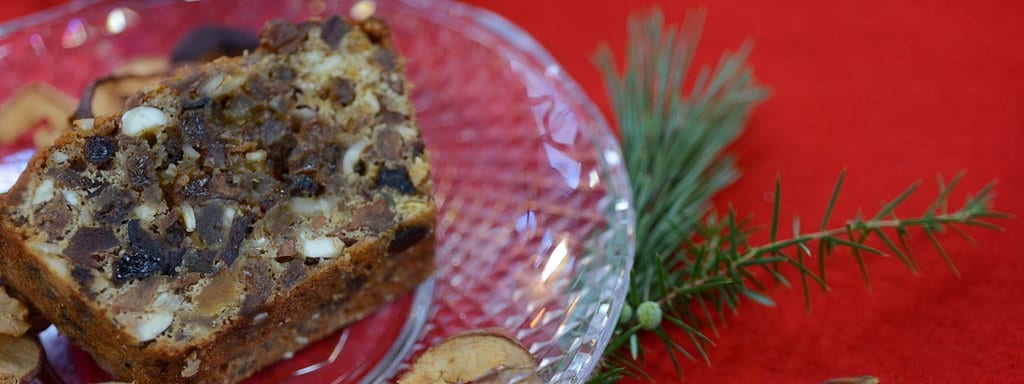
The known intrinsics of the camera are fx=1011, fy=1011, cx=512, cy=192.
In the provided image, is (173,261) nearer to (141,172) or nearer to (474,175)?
(141,172)

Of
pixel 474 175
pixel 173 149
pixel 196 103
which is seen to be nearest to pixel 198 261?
pixel 173 149

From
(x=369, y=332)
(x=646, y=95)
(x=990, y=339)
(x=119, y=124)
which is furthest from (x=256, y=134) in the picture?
(x=990, y=339)

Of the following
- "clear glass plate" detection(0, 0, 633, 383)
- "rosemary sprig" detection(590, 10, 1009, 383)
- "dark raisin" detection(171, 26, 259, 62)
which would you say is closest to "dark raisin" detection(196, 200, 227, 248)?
"clear glass plate" detection(0, 0, 633, 383)

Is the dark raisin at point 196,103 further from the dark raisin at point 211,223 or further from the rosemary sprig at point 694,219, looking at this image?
the rosemary sprig at point 694,219

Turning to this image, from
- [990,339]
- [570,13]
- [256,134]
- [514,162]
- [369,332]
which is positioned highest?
[570,13]

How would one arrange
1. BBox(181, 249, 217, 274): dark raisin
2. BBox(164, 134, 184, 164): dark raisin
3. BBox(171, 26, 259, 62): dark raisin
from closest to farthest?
BBox(181, 249, 217, 274): dark raisin < BBox(164, 134, 184, 164): dark raisin < BBox(171, 26, 259, 62): dark raisin

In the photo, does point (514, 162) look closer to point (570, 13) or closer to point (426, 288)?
point (426, 288)

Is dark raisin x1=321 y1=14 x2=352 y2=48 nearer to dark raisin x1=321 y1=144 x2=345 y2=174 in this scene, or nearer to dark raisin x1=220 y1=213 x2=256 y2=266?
dark raisin x1=321 y1=144 x2=345 y2=174
